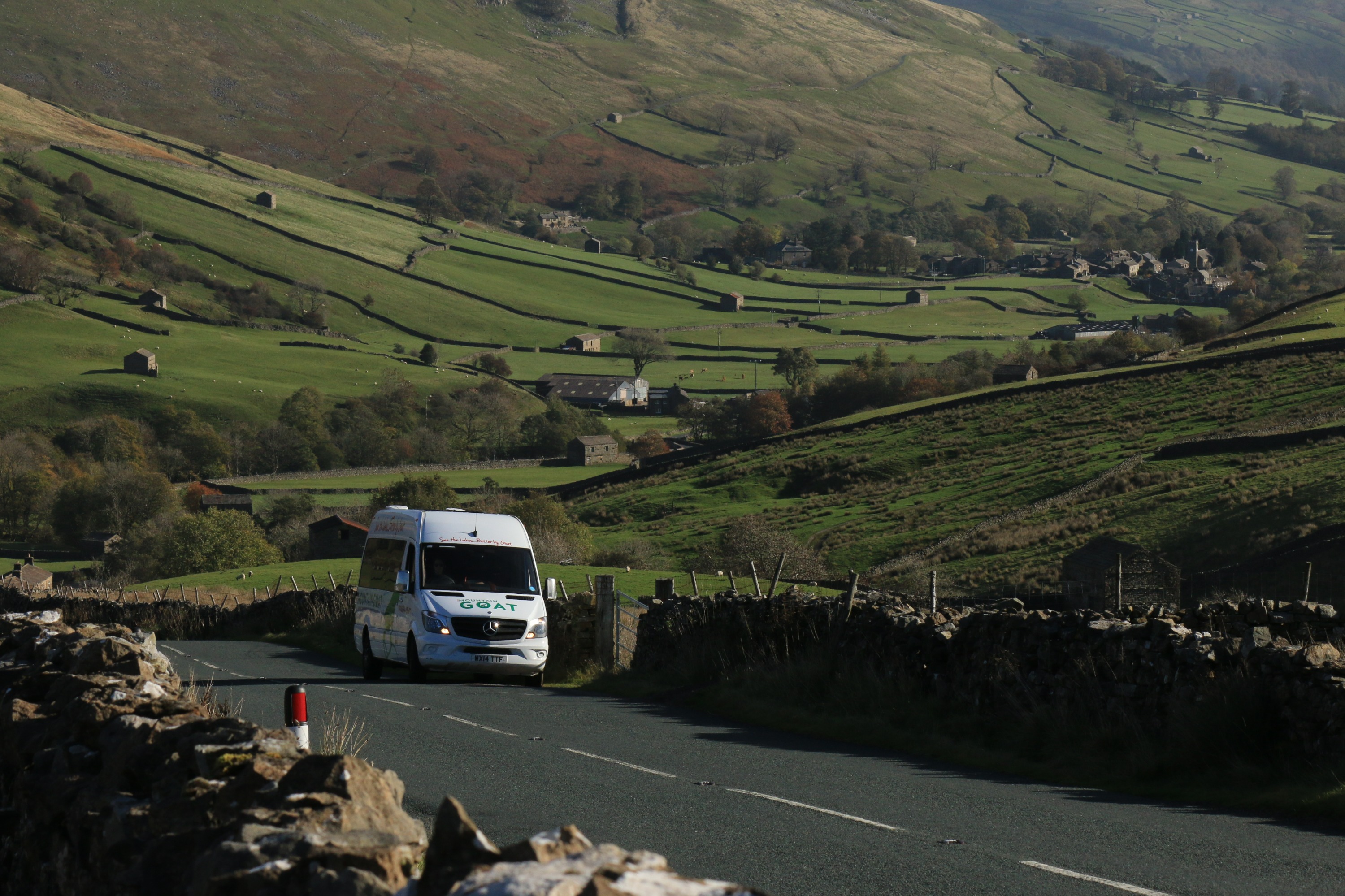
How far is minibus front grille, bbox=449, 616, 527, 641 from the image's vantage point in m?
22.4

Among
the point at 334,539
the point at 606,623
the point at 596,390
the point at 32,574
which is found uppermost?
the point at 596,390

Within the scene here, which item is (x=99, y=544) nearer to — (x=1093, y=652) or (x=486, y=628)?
(x=486, y=628)

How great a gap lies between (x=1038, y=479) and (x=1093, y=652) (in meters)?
62.2

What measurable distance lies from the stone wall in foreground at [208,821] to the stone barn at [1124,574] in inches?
1249

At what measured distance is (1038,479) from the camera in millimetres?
75312

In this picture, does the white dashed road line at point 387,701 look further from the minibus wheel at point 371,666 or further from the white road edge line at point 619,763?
the white road edge line at point 619,763

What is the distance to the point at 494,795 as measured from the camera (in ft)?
40.0

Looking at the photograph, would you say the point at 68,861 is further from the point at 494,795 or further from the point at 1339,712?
the point at 1339,712

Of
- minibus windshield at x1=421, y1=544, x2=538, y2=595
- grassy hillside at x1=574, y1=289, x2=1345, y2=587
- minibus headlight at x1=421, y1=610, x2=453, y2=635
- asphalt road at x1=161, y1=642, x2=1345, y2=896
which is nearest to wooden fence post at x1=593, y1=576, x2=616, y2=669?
minibus windshield at x1=421, y1=544, x2=538, y2=595

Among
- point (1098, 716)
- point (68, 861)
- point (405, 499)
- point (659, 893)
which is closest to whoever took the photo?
point (659, 893)

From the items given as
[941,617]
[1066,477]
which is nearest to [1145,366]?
[1066,477]

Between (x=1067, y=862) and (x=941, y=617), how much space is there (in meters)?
8.34

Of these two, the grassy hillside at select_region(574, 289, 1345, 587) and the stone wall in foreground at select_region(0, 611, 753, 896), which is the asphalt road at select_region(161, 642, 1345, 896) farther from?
the grassy hillside at select_region(574, 289, 1345, 587)

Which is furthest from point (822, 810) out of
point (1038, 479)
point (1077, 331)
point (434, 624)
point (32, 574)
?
point (1077, 331)
